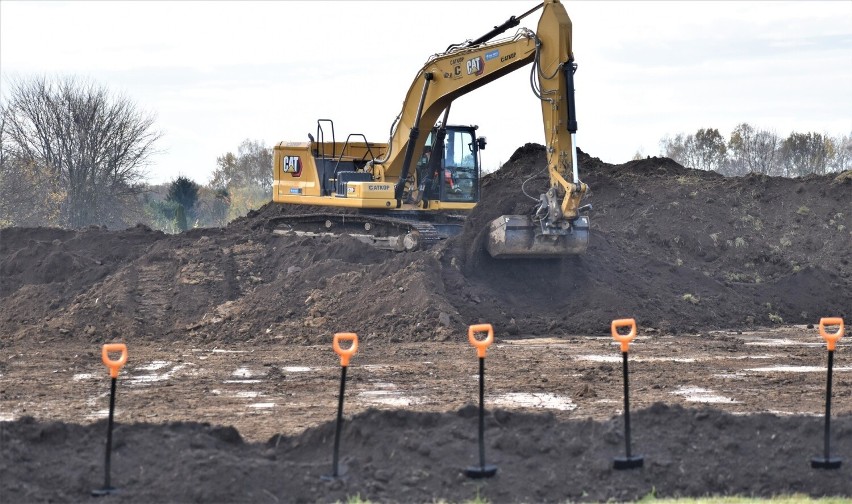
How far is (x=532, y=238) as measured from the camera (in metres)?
18.9

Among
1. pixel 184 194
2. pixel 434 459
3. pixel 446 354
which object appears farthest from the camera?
pixel 184 194

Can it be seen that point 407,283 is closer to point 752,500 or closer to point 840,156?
point 752,500

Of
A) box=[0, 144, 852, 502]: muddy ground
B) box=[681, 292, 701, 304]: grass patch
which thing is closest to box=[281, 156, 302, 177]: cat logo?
box=[0, 144, 852, 502]: muddy ground

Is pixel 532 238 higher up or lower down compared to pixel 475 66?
lower down

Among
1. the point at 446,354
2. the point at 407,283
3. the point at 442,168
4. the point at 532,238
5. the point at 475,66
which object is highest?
the point at 475,66

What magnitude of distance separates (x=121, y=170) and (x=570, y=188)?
28.8 meters

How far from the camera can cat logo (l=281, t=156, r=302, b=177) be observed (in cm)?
2534

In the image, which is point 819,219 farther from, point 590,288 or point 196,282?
point 196,282

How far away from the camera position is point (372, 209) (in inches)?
917

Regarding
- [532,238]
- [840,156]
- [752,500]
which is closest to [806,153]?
[840,156]

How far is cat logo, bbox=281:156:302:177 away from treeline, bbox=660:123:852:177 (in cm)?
2336

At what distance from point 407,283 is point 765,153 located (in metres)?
29.6

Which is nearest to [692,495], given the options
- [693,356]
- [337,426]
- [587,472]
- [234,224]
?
[587,472]

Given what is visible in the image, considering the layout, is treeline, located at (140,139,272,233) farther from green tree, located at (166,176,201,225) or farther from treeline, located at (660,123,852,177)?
treeline, located at (660,123,852,177)
